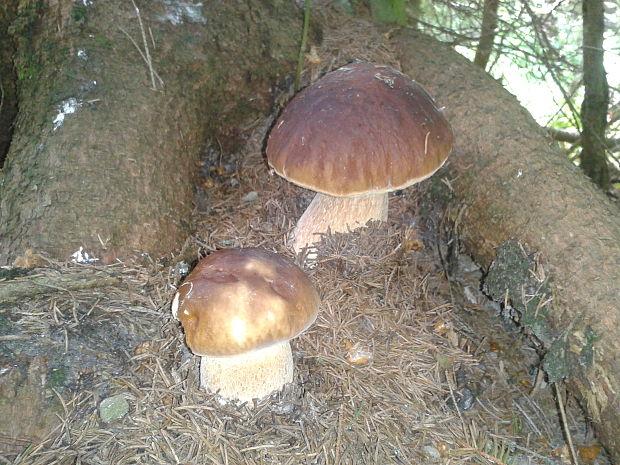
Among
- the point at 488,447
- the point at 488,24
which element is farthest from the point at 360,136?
the point at 488,24

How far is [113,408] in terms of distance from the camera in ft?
6.72

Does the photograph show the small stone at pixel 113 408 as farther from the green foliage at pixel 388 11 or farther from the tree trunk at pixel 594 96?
the tree trunk at pixel 594 96

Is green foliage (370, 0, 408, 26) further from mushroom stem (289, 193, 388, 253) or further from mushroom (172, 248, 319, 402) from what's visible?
mushroom (172, 248, 319, 402)

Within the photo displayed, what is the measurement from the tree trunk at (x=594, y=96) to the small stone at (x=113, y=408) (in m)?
4.02

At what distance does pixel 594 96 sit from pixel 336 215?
2.85 m

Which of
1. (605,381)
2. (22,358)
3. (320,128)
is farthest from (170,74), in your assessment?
(605,381)

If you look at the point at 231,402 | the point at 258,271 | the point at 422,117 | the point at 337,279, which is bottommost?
the point at 231,402

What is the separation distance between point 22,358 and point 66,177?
1043 millimetres

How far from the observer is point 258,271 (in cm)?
195

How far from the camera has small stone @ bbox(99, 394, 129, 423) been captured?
2.03 metres

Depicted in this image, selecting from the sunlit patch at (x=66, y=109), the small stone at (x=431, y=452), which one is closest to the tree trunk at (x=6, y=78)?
the sunlit patch at (x=66, y=109)

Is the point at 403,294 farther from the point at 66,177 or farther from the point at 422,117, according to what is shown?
the point at 66,177

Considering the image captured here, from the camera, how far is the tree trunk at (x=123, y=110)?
2.58 meters

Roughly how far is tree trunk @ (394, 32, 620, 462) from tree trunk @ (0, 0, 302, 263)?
139cm
